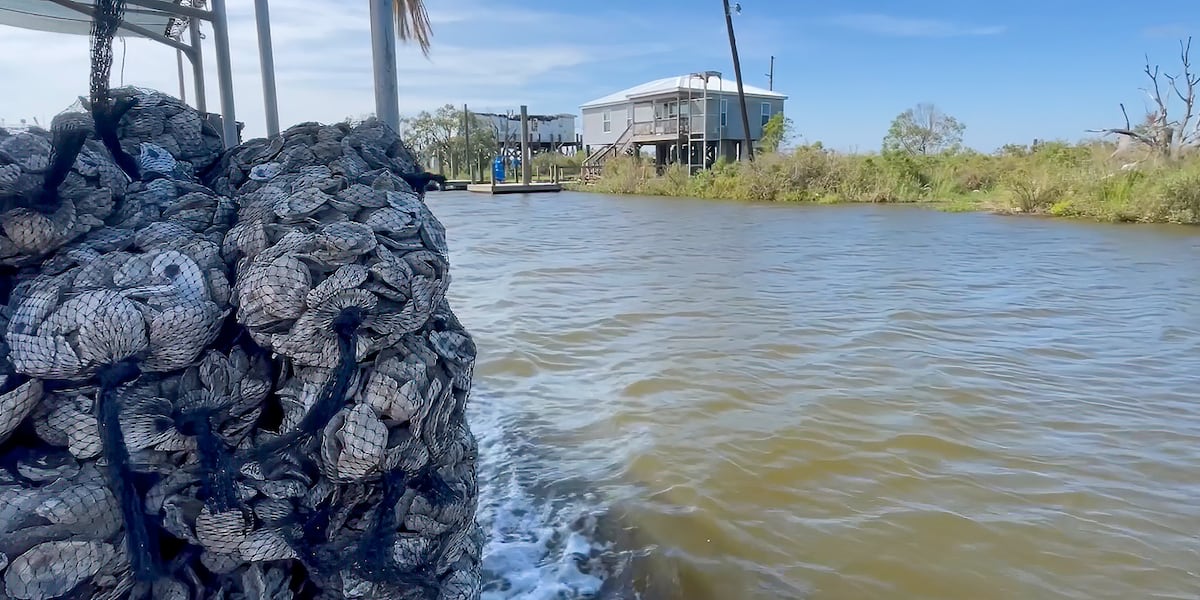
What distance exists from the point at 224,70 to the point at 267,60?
13.5 inches

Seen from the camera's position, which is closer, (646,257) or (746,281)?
(746,281)

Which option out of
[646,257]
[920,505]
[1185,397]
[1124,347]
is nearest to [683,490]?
[920,505]

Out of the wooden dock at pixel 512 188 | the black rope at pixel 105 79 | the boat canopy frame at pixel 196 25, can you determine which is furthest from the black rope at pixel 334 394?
the wooden dock at pixel 512 188

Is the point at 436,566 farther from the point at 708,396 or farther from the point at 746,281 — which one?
the point at 746,281

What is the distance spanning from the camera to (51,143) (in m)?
1.59

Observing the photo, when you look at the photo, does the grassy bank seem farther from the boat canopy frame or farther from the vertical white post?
the boat canopy frame

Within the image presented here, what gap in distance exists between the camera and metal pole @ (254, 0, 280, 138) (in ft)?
15.7

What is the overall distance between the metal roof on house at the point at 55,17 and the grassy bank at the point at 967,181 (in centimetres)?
1663

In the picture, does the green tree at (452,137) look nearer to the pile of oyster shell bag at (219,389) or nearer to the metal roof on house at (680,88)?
the metal roof on house at (680,88)

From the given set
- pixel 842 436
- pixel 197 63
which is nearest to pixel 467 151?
pixel 197 63

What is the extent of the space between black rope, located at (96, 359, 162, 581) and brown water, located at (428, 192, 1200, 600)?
1334 mm

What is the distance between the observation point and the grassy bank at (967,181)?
579 inches

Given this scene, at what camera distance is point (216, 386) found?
150cm

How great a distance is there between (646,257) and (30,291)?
9430mm
